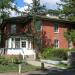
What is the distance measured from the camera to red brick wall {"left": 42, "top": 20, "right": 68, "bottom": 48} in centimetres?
5022

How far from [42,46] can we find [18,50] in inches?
199

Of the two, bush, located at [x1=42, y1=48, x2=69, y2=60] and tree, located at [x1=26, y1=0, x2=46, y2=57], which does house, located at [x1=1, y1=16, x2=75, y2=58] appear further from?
bush, located at [x1=42, y1=48, x2=69, y2=60]

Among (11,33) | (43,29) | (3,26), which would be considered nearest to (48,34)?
(43,29)

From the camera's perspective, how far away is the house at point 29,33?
48938 millimetres

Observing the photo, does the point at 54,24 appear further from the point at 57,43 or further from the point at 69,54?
the point at 69,54

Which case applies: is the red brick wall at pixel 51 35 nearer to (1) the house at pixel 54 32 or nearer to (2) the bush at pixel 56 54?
(1) the house at pixel 54 32

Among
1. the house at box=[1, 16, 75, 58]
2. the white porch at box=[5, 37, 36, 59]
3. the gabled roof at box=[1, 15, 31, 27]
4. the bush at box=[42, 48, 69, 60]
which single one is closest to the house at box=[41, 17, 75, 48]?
the house at box=[1, 16, 75, 58]

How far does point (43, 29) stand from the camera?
50219mm

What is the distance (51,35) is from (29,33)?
12.6ft

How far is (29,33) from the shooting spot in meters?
51.0

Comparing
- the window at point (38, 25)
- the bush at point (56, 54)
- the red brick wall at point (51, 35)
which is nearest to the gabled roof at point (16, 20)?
the window at point (38, 25)

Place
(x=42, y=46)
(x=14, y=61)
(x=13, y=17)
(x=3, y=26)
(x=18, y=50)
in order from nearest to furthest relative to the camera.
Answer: (x=14, y=61) < (x=18, y=50) < (x=42, y=46) < (x=13, y=17) < (x=3, y=26)

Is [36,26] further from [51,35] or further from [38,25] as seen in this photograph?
[51,35]

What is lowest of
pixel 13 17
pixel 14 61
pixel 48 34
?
pixel 14 61
